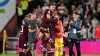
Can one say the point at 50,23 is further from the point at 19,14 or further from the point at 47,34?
the point at 19,14

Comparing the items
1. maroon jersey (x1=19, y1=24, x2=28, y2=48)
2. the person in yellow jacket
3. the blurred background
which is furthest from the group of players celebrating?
the person in yellow jacket

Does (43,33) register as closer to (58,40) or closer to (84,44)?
(58,40)

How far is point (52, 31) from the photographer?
19.8 metres

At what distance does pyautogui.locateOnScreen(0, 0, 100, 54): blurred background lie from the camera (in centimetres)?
2925

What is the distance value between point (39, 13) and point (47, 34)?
10398mm

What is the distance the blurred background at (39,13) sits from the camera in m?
29.2

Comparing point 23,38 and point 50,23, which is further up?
point 50,23

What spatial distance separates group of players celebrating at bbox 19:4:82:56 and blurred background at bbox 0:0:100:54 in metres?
6.88

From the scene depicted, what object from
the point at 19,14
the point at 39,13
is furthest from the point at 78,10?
the point at 19,14

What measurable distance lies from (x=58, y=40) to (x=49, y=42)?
2.52ft

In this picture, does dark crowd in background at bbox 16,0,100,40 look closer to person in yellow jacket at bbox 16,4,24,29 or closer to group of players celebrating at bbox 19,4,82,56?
person in yellow jacket at bbox 16,4,24,29

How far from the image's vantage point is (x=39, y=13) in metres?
30.1

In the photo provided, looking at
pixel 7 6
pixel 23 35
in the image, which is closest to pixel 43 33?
pixel 23 35

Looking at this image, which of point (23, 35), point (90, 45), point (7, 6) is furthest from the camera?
point (7, 6)
